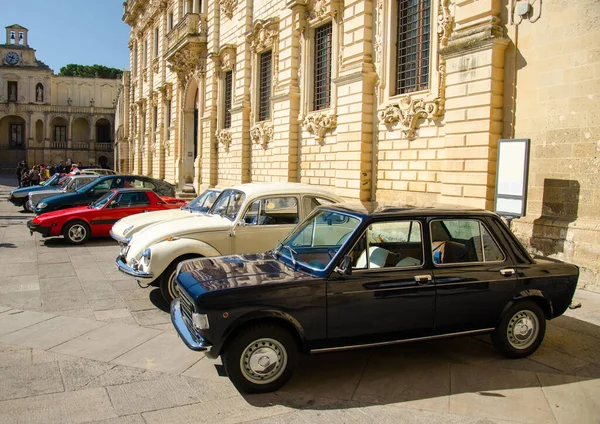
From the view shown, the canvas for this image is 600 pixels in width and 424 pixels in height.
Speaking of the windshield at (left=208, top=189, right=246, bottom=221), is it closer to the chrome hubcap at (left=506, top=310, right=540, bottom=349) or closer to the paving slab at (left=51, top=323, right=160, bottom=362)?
the paving slab at (left=51, top=323, right=160, bottom=362)

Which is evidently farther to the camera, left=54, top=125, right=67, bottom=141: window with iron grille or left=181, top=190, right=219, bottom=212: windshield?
left=54, top=125, right=67, bottom=141: window with iron grille

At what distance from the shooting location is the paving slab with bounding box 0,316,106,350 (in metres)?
5.79

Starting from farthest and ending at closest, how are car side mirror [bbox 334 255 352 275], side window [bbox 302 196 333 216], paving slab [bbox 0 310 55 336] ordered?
1. side window [bbox 302 196 333 216]
2. paving slab [bbox 0 310 55 336]
3. car side mirror [bbox 334 255 352 275]

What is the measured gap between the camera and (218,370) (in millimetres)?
5098

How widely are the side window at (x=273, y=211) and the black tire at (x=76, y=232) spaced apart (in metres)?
6.77

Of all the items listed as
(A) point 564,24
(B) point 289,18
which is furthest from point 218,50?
(A) point 564,24

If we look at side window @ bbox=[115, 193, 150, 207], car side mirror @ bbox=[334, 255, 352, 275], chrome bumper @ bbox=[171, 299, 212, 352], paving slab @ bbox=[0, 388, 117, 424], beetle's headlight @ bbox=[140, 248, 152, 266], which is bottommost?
paving slab @ bbox=[0, 388, 117, 424]

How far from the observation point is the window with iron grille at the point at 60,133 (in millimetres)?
70394

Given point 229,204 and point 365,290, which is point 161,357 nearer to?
point 365,290

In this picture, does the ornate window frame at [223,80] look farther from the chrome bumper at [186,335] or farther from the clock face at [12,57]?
the clock face at [12,57]

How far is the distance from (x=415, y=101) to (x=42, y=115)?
68446 millimetres

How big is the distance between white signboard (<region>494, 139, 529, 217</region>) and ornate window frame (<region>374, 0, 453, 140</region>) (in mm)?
2981

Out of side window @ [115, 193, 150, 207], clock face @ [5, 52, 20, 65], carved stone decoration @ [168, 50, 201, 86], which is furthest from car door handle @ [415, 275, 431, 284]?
clock face @ [5, 52, 20, 65]

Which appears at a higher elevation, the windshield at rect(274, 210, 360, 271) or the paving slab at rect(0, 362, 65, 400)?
the windshield at rect(274, 210, 360, 271)
